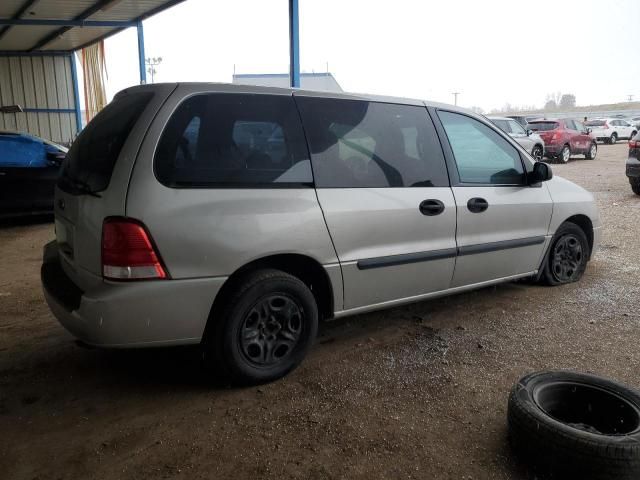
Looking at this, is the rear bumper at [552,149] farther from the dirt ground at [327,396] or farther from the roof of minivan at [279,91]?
the roof of minivan at [279,91]

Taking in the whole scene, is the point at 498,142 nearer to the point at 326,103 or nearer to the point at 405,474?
the point at 326,103

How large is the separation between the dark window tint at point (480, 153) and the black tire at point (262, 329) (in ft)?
5.17

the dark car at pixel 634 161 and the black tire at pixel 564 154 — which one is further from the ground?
the dark car at pixel 634 161

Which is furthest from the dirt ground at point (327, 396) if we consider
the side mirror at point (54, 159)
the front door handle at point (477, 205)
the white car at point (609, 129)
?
the white car at point (609, 129)

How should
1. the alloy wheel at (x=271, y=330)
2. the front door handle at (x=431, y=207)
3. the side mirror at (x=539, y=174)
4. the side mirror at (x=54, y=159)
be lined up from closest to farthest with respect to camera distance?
the alloy wheel at (x=271, y=330), the front door handle at (x=431, y=207), the side mirror at (x=539, y=174), the side mirror at (x=54, y=159)

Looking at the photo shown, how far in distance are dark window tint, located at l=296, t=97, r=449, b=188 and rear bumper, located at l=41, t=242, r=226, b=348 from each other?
98cm

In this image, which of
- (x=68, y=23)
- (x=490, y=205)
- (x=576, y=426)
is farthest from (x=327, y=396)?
(x=68, y=23)

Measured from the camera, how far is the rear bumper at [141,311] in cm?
252

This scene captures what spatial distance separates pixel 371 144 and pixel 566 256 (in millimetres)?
2508

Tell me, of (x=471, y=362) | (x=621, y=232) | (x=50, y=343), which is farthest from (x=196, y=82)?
(x=621, y=232)

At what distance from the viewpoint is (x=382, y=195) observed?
3.29 m

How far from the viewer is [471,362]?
330 cm

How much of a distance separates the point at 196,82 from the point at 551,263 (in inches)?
136

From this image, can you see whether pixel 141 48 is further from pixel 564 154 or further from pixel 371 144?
pixel 564 154
